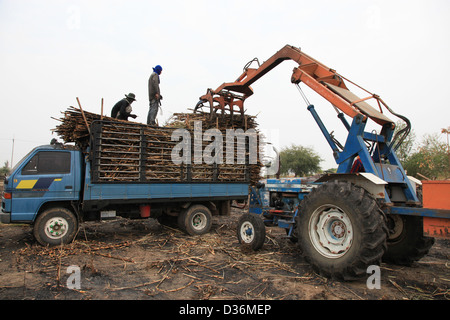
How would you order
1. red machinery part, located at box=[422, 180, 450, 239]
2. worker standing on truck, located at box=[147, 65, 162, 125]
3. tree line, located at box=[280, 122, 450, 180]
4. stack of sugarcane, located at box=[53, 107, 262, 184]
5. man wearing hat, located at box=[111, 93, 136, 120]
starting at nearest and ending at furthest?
red machinery part, located at box=[422, 180, 450, 239] < stack of sugarcane, located at box=[53, 107, 262, 184] < man wearing hat, located at box=[111, 93, 136, 120] < worker standing on truck, located at box=[147, 65, 162, 125] < tree line, located at box=[280, 122, 450, 180]

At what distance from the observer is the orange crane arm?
18.9 feet

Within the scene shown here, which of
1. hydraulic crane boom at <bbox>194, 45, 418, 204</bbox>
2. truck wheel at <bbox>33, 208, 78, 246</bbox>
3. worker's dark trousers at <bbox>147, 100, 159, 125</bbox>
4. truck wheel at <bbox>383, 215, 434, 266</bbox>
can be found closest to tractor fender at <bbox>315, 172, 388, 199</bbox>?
hydraulic crane boom at <bbox>194, 45, 418, 204</bbox>

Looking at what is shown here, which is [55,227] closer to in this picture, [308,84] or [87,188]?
[87,188]

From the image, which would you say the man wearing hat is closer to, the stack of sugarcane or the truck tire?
the stack of sugarcane

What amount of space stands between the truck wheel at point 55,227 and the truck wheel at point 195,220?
286cm

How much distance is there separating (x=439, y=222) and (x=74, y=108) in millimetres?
7914

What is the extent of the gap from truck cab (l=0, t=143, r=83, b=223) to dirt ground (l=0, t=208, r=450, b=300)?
0.89m

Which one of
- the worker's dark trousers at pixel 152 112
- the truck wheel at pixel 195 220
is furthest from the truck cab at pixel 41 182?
the truck wheel at pixel 195 220

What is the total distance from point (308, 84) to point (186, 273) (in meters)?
4.71

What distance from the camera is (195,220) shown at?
29.5 feet

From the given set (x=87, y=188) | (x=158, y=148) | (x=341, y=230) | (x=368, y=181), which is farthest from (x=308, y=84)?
(x=87, y=188)
